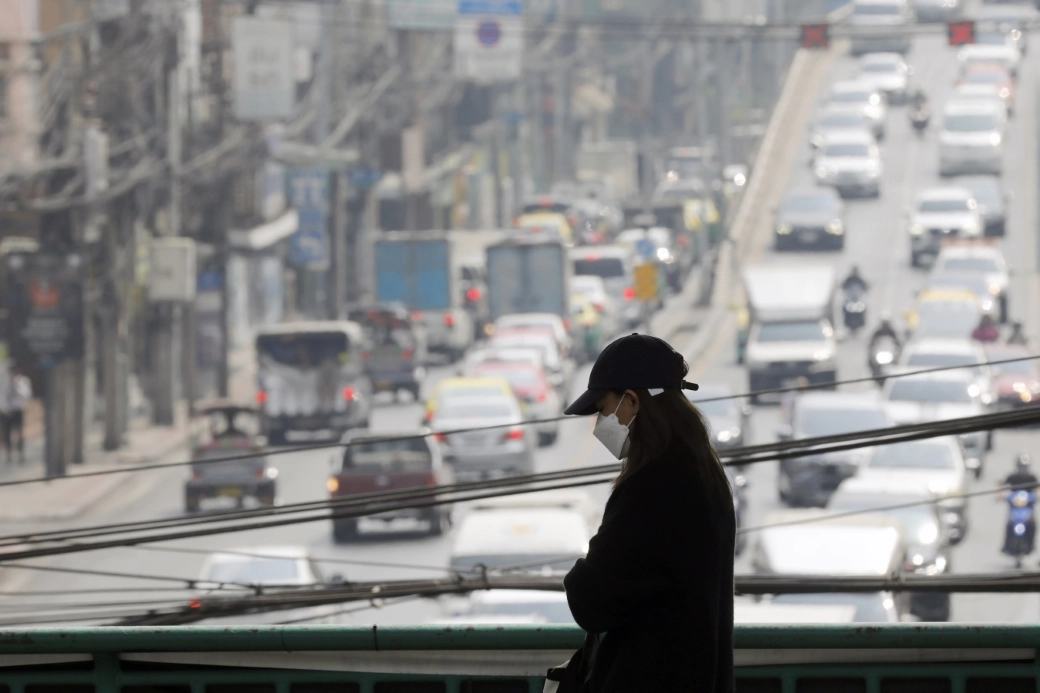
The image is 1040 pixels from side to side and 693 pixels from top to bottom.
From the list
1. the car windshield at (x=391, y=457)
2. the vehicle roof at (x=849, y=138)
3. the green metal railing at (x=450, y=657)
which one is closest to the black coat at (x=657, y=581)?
the green metal railing at (x=450, y=657)

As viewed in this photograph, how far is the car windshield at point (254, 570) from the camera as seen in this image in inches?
803

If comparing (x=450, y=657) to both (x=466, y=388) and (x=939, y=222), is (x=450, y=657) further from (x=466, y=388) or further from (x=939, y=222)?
(x=939, y=222)

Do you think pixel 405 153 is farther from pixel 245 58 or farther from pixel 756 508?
pixel 756 508

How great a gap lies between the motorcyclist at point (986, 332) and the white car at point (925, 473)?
13566 mm

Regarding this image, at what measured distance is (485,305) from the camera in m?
51.5

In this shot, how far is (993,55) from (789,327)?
118 feet

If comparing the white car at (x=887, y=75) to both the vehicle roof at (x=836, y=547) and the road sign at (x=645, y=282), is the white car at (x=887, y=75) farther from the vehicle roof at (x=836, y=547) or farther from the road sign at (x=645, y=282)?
the vehicle roof at (x=836, y=547)

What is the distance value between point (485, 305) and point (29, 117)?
19.7m

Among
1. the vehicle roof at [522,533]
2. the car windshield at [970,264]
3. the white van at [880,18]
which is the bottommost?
the vehicle roof at [522,533]

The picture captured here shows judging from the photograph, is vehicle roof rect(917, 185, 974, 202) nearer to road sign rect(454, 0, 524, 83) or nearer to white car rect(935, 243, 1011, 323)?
white car rect(935, 243, 1011, 323)

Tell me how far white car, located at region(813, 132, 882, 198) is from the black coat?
5453cm

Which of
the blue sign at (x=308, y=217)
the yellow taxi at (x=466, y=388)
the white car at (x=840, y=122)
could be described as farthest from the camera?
the white car at (x=840, y=122)

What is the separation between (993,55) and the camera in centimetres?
7112

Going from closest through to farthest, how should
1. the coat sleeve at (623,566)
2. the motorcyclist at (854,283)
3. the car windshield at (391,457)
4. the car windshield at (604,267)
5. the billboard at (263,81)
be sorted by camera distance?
the coat sleeve at (623,566)
the car windshield at (391,457)
the billboard at (263,81)
the motorcyclist at (854,283)
the car windshield at (604,267)
